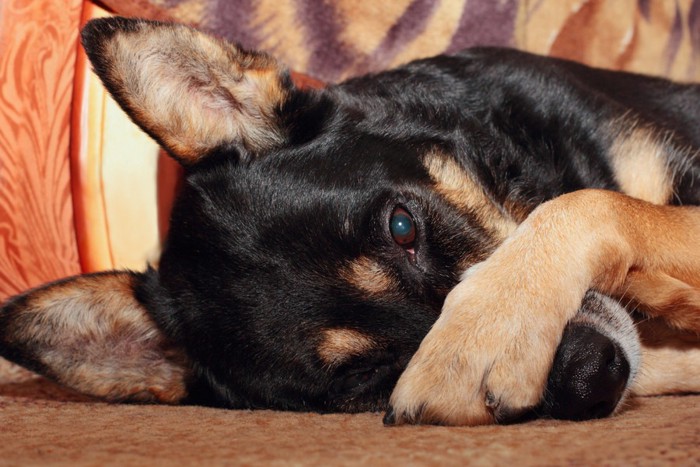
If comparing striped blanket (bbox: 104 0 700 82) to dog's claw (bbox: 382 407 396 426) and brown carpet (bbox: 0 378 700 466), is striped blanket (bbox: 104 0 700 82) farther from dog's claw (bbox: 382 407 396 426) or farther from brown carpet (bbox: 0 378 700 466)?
dog's claw (bbox: 382 407 396 426)

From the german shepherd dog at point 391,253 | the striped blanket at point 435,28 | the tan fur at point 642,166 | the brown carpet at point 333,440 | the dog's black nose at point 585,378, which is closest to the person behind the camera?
the brown carpet at point 333,440

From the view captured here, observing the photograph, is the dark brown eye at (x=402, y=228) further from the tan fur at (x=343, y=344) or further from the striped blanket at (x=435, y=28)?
the striped blanket at (x=435, y=28)

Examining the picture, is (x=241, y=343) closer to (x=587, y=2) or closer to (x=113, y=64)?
(x=113, y=64)

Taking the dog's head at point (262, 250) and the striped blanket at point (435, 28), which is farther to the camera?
the striped blanket at point (435, 28)

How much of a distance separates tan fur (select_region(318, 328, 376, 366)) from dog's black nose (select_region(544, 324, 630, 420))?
0.50 metres

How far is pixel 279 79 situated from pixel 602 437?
152 cm

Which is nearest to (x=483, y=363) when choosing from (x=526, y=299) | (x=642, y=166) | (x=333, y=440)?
(x=526, y=299)

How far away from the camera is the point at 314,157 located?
2186mm

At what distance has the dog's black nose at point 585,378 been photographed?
59.5 inches

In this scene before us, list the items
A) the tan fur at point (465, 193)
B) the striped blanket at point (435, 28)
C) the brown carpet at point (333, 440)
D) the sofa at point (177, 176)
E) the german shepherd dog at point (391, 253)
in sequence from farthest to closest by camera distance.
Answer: the striped blanket at point (435, 28) → the tan fur at point (465, 193) → the german shepherd dog at point (391, 253) → the sofa at point (177, 176) → the brown carpet at point (333, 440)

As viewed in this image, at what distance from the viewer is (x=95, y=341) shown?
88.7 inches

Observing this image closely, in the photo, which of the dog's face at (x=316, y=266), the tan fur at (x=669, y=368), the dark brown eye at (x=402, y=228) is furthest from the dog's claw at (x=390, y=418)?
the tan fur at (x=669, y=368)

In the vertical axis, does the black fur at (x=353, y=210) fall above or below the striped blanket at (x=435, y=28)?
below

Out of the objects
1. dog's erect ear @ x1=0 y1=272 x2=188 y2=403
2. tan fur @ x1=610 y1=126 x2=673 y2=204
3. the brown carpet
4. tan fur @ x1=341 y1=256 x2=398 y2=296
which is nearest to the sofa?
the brown carpet
